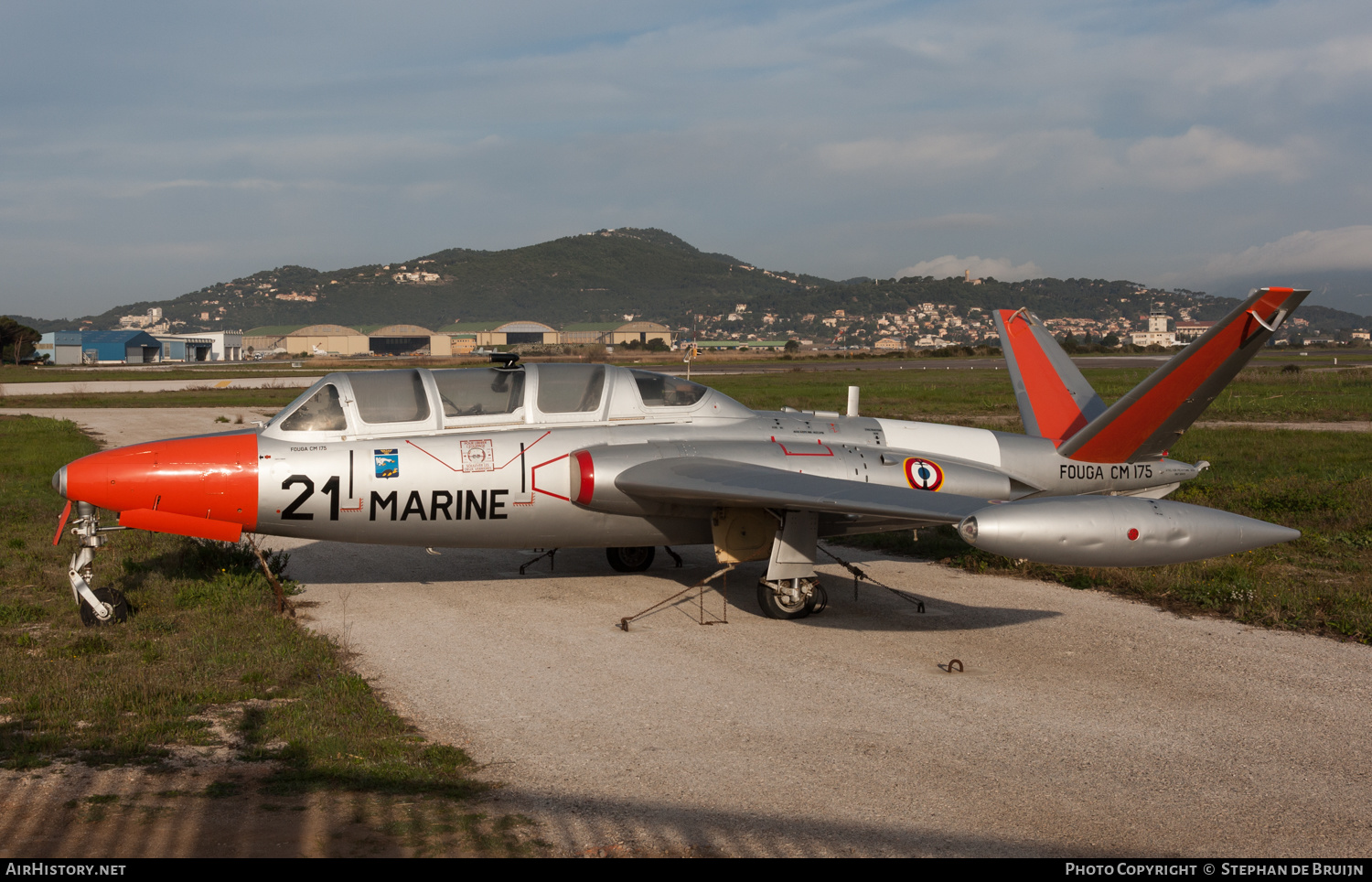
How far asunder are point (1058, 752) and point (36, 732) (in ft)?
24.0

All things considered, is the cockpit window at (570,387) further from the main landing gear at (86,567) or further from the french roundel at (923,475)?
the main landing gear at (86,567)

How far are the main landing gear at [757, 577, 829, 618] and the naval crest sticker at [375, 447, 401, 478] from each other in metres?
4.20

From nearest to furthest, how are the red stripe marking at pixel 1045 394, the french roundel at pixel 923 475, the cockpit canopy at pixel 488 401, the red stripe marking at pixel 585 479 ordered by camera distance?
the red stripe marking at pixel 585 479 → the cockpit canopy at pixel 488 401 → the french roundel at pixel 923 475 → the red stripe marking at pixel 1045 394

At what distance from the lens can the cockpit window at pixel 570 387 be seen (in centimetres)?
1104

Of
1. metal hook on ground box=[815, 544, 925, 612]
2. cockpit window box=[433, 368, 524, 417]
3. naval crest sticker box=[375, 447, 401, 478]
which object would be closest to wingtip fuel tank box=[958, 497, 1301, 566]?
metal hook on ground box=[815, 544, 925, 612]

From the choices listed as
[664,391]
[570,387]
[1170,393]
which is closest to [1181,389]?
[1170,393]

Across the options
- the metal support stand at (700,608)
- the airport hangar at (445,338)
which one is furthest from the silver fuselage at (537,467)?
the airport hangar at (445,338)

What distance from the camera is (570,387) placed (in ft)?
36.7

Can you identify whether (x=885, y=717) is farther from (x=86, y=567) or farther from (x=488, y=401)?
(x=86, y=567)

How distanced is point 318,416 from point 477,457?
1.80 metres

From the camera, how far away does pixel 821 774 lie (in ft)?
20.7

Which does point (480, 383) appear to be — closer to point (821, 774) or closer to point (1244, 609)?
point (821, 774)

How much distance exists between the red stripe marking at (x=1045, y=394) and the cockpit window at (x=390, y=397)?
8263 millimetres
